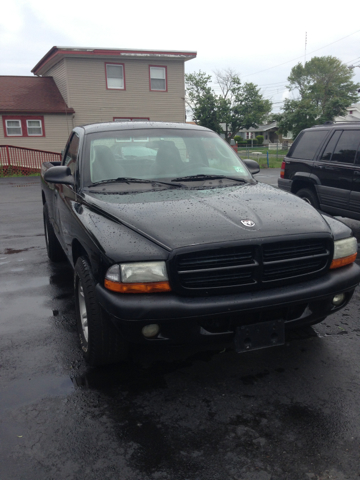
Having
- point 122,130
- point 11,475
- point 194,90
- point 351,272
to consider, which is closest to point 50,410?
point 11,475

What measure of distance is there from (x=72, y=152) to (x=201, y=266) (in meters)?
2.65

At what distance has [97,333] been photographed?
301cm

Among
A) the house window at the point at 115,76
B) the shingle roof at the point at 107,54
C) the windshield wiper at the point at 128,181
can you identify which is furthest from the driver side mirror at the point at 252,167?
the house window at the point at 115,76

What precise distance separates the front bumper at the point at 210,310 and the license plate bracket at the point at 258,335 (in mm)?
43

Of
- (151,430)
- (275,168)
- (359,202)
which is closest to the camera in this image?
(151,430)

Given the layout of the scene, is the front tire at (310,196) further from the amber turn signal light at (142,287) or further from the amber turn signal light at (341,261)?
the amber turn signal light at (142,287)

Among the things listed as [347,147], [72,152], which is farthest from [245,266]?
[347,147]

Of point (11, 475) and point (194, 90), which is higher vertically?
point (194, 90)

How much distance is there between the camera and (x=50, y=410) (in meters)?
2.79

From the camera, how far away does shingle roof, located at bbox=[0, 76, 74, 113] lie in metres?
23.5

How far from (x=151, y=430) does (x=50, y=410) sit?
0.69 m

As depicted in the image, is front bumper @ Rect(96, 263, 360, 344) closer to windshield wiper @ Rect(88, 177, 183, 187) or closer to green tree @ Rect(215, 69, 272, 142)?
windshield wiper @ Rect(88, 177, 183, 187)

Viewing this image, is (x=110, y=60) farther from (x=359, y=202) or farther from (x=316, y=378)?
(x=316, y=378)

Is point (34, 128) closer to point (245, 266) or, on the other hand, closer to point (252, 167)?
point (252, 167)
